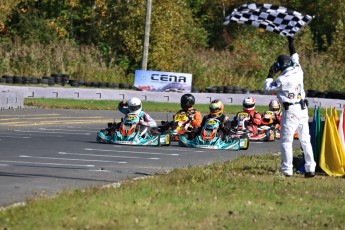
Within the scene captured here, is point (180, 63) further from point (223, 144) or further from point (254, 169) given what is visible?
point (254, 169)

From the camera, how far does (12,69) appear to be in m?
40.7

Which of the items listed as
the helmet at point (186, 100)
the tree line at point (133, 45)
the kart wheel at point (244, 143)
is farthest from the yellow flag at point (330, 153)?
the tree line at point (133, 45)

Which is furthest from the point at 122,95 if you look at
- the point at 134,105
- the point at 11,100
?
the point at 134,105

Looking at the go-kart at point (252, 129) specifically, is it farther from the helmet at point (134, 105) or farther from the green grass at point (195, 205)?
the green grass at point (195, 205)

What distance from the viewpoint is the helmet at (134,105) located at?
66.5 ft

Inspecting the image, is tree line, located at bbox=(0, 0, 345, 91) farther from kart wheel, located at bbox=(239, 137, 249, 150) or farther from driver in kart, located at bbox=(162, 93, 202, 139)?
kart wheel, located at bbox=(239, 137, 249, 150)

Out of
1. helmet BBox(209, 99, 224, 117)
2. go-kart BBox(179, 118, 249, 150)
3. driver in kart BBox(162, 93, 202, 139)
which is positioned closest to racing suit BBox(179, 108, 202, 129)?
driver in kart BBox(162, 93, 202, 139)

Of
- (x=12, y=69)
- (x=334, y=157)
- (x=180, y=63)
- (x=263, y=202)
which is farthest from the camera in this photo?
(x=180, y=63)

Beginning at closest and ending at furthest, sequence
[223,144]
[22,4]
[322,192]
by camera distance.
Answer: [322,192] → [223,144] → [22,4]

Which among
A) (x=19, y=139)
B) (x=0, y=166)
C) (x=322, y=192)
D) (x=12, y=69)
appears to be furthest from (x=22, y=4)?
(x=322, y=192)

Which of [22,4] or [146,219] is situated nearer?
[146,219]

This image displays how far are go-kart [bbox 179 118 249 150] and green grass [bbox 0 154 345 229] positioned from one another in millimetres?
6327

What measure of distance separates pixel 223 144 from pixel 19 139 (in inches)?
155

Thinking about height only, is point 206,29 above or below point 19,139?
above
